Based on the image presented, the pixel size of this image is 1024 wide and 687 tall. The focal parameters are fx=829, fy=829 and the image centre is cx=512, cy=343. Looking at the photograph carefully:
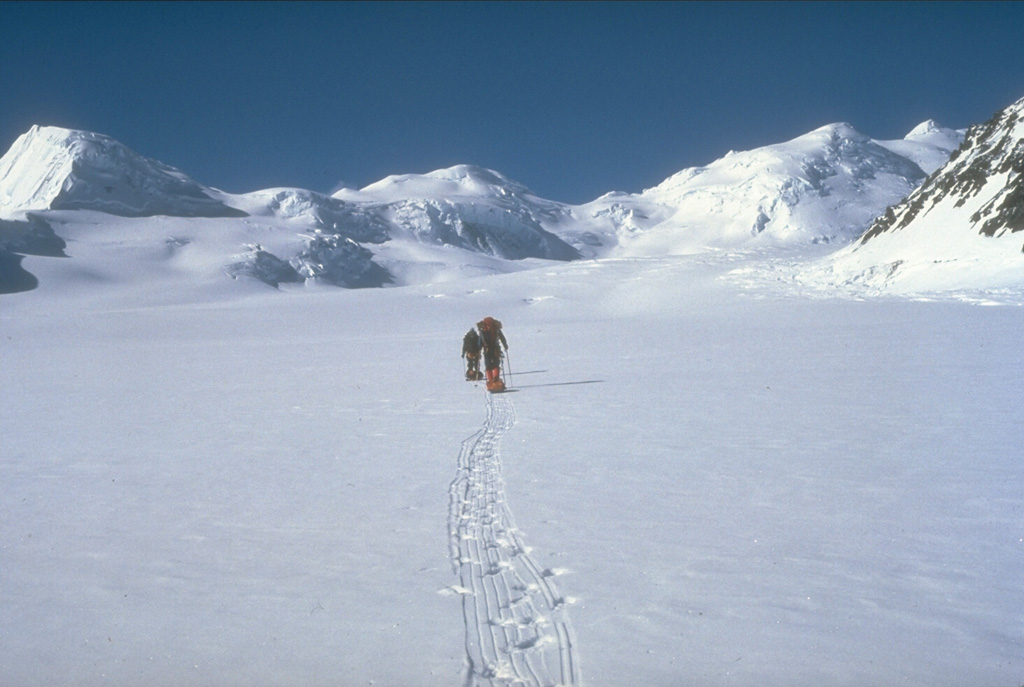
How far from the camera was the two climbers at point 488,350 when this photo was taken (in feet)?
43.0

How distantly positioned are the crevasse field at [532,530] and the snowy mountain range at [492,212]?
21.2 m

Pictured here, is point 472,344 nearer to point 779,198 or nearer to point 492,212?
point 492,212

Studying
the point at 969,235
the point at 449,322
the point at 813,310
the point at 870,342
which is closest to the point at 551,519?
the point at 870,342

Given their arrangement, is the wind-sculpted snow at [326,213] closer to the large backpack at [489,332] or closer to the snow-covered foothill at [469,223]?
the snow-covered foothill at [469,223]

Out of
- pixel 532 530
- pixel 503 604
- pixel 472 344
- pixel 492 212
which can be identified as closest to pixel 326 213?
pixel 492 212

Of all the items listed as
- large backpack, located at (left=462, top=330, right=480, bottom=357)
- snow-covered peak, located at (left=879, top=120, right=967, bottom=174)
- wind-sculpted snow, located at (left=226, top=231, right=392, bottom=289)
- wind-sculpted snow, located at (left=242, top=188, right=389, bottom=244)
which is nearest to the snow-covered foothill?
wind-sculpted snow, located at (left=242, top=188, right=389, bottom=244)

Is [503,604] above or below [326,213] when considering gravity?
below

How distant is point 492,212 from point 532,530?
128 m

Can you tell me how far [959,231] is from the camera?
3161cm

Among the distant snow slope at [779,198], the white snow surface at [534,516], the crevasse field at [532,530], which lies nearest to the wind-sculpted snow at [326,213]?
the distant snow slope at [779,198]

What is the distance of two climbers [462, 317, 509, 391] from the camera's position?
13094mm

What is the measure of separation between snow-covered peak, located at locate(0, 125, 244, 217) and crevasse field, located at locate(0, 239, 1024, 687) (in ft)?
304

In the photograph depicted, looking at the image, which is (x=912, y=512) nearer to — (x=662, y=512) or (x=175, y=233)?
(x=662, y=512)

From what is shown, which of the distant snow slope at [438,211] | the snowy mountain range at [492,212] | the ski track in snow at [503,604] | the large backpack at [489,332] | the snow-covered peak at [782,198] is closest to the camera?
the ski track in snow at [503,604]
